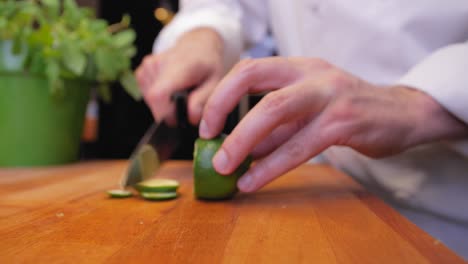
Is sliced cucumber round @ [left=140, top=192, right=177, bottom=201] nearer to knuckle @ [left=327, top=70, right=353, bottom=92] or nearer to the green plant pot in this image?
knuckle @ [left=327, top=70, right=353, bottom=92]

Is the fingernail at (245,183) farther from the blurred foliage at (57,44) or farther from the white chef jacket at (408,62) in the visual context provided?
the blurred foliage at (57,44)

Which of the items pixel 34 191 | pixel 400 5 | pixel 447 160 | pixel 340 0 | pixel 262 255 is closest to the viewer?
pixel 262 255

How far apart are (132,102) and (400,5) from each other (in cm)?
289

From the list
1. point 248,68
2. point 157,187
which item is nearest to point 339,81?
point 248,68

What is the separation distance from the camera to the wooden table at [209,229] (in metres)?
0.42

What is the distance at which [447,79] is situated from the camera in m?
0.76

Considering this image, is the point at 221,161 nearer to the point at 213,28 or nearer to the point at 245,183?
the point at 245,183

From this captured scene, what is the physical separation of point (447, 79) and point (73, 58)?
0.85 metres

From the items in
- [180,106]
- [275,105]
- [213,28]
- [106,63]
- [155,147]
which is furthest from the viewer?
[213,28]

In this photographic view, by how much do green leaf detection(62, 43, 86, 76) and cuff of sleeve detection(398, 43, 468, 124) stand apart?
76 cm

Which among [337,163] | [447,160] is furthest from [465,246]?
[337,163]

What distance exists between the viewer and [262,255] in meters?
0.42

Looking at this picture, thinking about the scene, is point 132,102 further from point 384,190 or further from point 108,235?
point 108,235

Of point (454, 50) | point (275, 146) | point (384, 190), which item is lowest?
point (384, 190)
